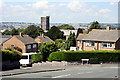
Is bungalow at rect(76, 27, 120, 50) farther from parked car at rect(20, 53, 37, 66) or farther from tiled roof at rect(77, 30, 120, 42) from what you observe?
parked car at rect(20, 53, 37, 66)

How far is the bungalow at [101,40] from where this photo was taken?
5138cm

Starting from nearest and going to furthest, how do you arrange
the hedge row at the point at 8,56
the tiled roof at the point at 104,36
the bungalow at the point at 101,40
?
the hedge row at the point at 8,56
the bungalow at the point at 101,40
the tiled roof at the point at 104,36

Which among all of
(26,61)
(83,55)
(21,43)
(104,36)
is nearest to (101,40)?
(104,36)

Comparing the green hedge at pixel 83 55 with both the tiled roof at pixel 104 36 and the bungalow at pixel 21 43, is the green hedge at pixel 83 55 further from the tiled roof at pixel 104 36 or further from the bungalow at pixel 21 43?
the bungalow at pixel 21 43

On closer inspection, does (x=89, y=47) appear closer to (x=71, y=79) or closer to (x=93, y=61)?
(x=93, y=61)

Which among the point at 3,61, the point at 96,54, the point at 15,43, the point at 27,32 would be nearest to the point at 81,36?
the point at 15,43

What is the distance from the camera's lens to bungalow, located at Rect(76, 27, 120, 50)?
51.4 m

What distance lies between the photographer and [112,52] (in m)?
38.7

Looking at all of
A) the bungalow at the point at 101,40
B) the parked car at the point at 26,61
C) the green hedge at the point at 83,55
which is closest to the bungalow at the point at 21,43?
the bungalow at the point at 101,40

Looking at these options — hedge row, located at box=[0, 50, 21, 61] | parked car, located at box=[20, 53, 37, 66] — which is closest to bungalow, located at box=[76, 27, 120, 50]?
parked car, located at box=[20, 53, 37, 66]

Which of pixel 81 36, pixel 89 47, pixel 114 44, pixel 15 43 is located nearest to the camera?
pixel 114 44

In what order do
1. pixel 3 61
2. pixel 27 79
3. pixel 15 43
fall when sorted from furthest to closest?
pixel 15 43 < pixel 3 61 < pixel 27 79

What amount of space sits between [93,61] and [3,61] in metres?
17.3

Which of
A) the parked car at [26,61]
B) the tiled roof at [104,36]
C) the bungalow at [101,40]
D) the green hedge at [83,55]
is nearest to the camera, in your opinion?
the green hedge at [83,55]
